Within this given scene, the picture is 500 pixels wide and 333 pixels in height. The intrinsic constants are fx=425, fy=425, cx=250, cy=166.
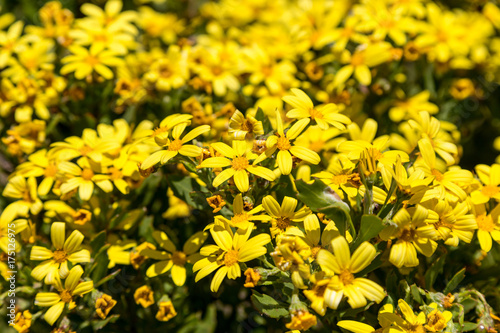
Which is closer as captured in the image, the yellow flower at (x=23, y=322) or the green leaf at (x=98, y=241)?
the yellow flower at (x=23, y=322)

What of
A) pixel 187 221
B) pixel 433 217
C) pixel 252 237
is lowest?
pixel 187 221

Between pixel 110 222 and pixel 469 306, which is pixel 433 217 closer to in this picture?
pixel 469 306

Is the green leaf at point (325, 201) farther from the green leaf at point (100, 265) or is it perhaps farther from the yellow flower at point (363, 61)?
the yellow flower at point (363, 61)

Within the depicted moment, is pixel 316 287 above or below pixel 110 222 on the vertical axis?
above

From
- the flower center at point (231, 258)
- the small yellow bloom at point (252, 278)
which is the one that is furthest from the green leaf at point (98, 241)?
the small yellow bloom at point (252, 278)

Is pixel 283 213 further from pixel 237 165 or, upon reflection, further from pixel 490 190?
pixel 490 190

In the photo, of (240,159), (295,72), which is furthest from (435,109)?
(240,159)

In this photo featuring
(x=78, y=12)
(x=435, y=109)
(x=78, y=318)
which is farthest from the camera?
(x=78, y=12)
